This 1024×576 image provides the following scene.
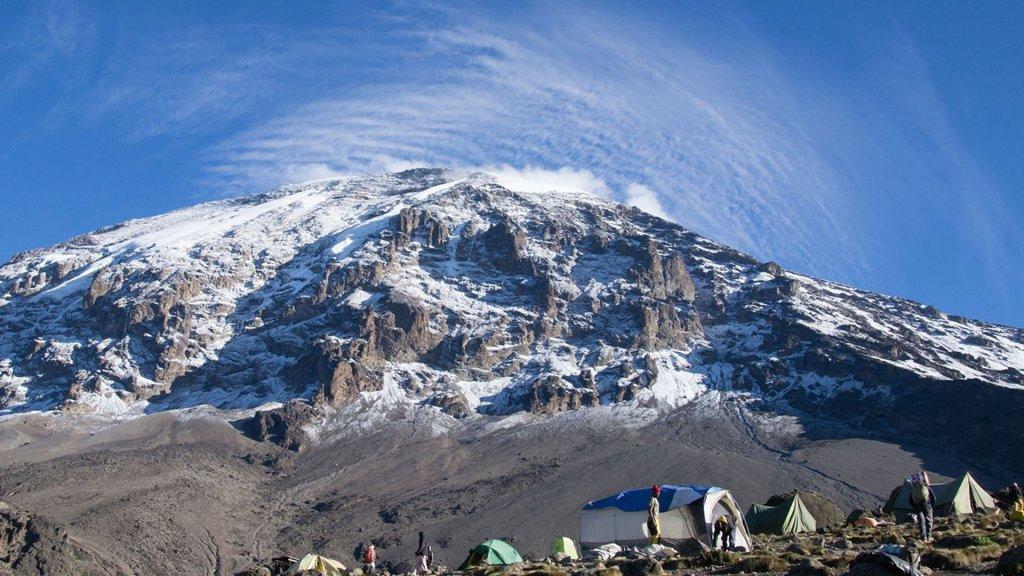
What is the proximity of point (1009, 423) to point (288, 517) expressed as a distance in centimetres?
10823

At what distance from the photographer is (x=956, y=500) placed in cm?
3828

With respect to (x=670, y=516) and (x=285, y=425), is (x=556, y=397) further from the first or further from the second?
(x=670, y=516)

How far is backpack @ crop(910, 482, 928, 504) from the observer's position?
21.8 metres

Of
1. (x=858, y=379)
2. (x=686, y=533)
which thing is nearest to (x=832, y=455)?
(x=858, y=379)

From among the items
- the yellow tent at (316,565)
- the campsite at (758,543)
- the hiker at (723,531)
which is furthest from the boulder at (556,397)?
the hiker at (723,531)

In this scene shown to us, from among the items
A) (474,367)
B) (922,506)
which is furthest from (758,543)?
(474,367)

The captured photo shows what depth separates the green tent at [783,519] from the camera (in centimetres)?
4119

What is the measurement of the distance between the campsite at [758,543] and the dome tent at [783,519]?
0.22 ft

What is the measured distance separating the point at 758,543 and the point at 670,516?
9.78 feet

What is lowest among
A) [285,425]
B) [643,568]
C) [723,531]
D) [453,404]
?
[643,568]

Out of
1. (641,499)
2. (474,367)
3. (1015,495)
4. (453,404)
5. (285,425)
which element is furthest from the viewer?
(474,367)

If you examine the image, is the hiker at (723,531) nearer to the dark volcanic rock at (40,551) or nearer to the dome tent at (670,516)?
the dome tent at (670,516)

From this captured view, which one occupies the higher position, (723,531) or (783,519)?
(783,519)

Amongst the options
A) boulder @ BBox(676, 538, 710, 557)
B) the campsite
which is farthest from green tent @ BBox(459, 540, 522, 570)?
boulder @ BBox(676, 538, 710, 557)
